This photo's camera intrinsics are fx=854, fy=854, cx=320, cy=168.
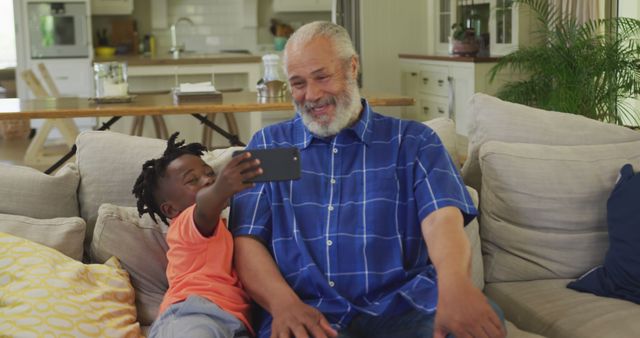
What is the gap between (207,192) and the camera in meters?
1.88

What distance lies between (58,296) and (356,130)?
83 cm

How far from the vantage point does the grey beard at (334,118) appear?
2.13 meters

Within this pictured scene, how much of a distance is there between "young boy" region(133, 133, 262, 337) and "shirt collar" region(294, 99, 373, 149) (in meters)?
0.25

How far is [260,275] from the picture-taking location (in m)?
2.01

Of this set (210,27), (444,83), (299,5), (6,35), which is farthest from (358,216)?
(6,35)

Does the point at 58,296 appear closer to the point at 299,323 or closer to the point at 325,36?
the point at 299,323

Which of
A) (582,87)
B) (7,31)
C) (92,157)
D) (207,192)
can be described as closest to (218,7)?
(7,31)

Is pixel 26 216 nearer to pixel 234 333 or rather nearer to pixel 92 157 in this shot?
pixel 92 157

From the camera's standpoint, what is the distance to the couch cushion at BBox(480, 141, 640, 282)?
2.49 meters

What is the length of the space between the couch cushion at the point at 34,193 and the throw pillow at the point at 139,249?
6.4 inches

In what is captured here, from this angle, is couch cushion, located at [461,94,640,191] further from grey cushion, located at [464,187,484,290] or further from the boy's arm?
the boy's arm

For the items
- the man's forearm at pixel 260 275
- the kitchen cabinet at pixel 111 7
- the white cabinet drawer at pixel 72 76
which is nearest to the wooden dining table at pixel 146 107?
the man's forearm at pixel 260 275

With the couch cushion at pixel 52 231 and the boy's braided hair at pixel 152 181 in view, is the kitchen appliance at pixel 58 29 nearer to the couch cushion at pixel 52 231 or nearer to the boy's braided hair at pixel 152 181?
the couch cushion at pixel 52 231

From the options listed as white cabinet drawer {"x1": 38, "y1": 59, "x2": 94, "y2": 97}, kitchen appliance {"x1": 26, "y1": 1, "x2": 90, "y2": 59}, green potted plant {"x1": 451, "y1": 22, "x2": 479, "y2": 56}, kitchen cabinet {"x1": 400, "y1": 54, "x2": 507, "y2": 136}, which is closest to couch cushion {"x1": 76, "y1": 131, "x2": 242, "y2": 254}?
kitchen cabinet {"x1": 400, "y1": 54, "x2": 507, "y2": 136}
